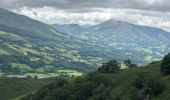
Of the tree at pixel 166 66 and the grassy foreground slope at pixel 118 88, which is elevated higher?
the tree at pixel 166 66

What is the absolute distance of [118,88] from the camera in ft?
554

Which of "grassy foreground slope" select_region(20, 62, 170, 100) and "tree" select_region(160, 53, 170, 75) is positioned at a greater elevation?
"tree" select_region(160, 53, 170, 75)

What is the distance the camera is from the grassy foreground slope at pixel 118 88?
5571 inches

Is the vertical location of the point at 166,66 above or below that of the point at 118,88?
above

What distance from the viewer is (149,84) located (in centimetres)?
14262

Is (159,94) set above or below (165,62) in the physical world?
below

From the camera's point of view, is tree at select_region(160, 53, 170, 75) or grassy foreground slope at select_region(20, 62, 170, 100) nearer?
grassy foreground slope at select_region(20, 62, 170, 100)

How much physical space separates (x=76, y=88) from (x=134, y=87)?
135ft

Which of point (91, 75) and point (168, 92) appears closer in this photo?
point (168, 92)

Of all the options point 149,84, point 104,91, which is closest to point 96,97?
point 104,91

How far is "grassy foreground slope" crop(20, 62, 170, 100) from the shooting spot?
141500mm

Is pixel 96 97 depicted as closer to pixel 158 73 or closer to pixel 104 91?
pixel 104 91

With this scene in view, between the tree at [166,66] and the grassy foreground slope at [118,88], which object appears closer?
the grassy foreground slope at [118,88]

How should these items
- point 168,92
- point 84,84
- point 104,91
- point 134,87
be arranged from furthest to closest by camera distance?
point 84,84 < point 104,91 < point 134,87 < point 168,92
